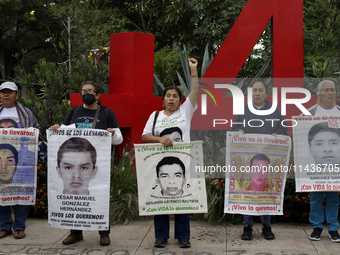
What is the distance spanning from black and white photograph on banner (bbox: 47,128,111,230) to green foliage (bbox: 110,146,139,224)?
3.34 feet

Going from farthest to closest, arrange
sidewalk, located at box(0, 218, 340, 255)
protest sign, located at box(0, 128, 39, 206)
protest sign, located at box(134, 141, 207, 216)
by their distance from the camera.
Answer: protest sign, located at box(0, 128, 39, 206)
protest sign, located at box(134, 141, 207, 216)
sidewalk, located at box(0, 218, 340, 255)

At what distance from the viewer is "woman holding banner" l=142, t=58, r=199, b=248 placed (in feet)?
14.9

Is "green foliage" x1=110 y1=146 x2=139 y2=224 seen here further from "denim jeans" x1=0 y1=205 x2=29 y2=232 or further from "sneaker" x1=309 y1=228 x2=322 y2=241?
"sneaker" x1=309 y1=228 x2=322 y2=241

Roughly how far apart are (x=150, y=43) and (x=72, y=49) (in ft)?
5.59

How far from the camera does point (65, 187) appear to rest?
182 inches

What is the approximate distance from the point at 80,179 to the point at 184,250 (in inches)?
56.7

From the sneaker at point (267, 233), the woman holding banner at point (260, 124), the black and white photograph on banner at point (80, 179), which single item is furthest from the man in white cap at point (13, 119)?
the sneaker at point (267, 233)

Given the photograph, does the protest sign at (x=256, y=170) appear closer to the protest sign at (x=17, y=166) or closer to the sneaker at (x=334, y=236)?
the sneaker at (x=334, y=236)

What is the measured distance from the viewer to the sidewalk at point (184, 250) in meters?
4.44

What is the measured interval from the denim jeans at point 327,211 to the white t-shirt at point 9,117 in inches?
150

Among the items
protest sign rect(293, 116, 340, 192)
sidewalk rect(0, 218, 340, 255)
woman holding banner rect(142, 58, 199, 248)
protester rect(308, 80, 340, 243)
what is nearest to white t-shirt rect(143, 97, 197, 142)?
woman holding banner rect(142, 58, 199, 248)

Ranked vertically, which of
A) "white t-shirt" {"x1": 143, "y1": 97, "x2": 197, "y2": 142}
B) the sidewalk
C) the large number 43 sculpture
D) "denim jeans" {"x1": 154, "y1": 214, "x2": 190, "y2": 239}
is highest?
the large number 43 sculpture

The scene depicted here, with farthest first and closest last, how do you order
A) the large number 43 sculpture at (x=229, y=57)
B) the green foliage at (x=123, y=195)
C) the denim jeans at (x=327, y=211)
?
the large number 43 sculpture at (x=229, y=57) < the green foliage at (x=123, y=195) < the denim jeans at (x=327, y=211)

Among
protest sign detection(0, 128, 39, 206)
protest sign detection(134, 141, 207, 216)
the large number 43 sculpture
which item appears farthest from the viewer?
the large number 43 sculpture
